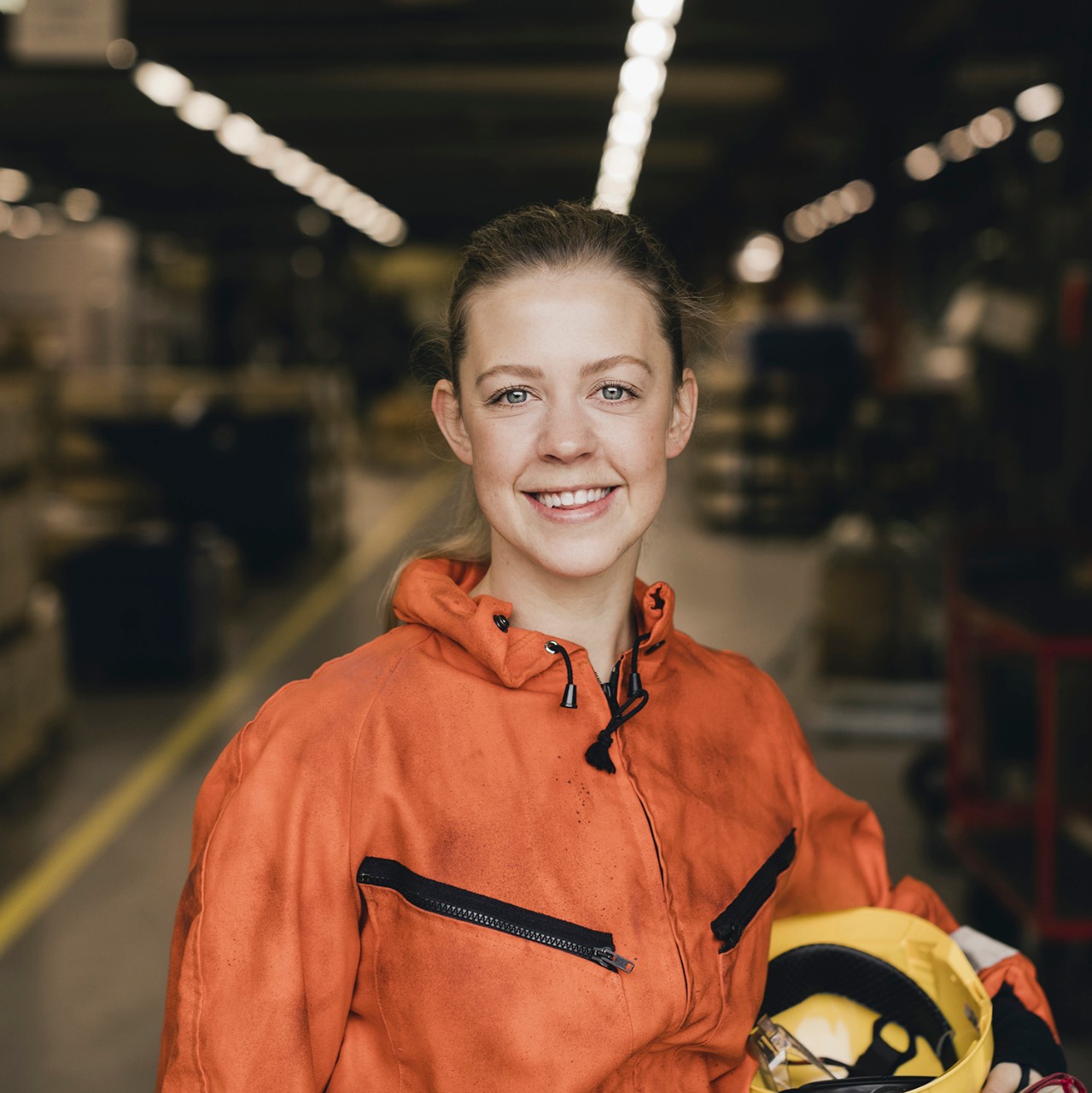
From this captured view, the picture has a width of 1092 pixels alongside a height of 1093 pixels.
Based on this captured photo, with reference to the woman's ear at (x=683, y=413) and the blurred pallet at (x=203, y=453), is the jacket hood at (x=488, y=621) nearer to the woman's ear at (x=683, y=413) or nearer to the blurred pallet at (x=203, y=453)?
the woman's ear at (x=683, y=413)

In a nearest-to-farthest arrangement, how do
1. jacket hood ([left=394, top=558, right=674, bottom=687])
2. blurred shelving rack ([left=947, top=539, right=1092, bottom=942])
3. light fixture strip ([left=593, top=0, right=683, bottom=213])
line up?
jacket hood ([left=394, top=558, right=674, bottom=687]), blurred shelving rack ([left=947, top=539, right=1092, bottom=942]), light fixture strip ([left=593, top=0, right=683, bottom=213])

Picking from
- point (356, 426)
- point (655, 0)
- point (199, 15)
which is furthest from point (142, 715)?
point (356, 426)

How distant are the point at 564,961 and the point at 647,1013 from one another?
0.37ft

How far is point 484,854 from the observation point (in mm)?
1440

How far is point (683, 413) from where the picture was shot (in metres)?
1.75

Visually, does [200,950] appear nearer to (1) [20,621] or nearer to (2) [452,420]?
(2) [452,420]

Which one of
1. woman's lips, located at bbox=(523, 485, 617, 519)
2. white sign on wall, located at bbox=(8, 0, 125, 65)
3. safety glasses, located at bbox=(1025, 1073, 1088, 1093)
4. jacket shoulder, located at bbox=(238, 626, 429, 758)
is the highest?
white sign on wall, located at bbox=(8, 0, 125, 65)

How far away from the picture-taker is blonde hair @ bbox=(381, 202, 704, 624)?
1.54m

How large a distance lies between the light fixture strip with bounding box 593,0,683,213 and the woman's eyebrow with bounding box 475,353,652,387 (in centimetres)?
30

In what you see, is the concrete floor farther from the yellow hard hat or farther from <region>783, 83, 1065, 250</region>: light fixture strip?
<region>783, 83, 1065, 250</region>: light fixture strip

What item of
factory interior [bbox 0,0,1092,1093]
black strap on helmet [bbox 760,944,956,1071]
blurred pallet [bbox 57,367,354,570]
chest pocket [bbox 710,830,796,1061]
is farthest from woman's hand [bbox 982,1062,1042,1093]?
blurred pallet [bbox 57,367,354,570]

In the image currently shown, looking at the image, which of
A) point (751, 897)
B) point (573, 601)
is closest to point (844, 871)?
point (751, 897)

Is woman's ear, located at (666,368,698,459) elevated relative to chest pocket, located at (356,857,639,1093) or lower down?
elevated

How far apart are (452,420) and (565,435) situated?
258mm
